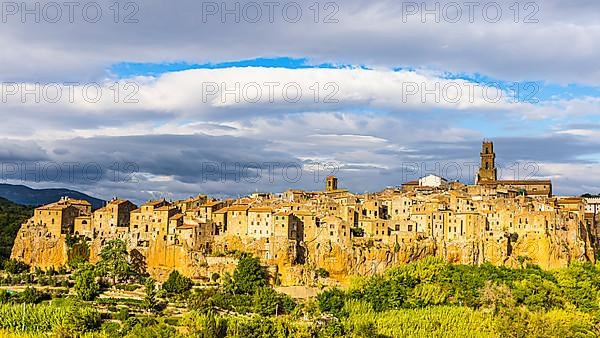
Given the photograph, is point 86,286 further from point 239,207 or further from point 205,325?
point 239,207

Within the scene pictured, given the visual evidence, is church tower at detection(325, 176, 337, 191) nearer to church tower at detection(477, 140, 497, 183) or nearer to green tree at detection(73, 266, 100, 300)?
church tower at detection(477, 140, 497, 183)

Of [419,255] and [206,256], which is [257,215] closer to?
[206,256]

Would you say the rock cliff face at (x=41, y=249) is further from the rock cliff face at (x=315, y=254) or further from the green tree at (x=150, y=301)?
the green tree at (x=150, y=301)

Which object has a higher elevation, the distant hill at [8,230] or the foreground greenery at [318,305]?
the distant hill at [8,230]

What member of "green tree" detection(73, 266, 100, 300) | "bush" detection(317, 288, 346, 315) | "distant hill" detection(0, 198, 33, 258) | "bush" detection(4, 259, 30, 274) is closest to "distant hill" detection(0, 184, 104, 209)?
"distant hill" detection(0, 198, 33, 258)

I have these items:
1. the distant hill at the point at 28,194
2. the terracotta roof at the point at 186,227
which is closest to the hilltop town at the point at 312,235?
the terracotta roof at the point at 186,227

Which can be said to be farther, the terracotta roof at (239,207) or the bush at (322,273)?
the terracotta roof at (239,207)

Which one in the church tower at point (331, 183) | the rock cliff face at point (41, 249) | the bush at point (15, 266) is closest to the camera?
the bush at point (15, 266)
